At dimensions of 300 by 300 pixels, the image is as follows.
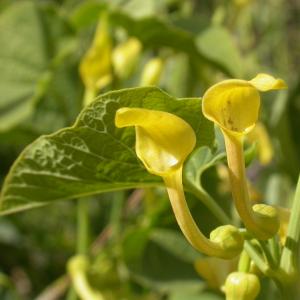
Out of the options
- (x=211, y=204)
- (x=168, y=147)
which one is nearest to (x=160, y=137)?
(x=168, y=147)

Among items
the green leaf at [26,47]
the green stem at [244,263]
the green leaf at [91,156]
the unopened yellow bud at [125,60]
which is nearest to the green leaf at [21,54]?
the green leaf at [26,47]

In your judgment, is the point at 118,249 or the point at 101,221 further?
the point at 101,221

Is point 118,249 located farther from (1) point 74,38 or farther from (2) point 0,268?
(2) point 0,268

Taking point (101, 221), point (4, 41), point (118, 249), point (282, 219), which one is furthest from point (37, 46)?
point (282, 219)

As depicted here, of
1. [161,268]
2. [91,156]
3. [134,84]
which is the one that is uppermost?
[91,156]

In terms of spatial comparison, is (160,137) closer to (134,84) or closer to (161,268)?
(161,268)
